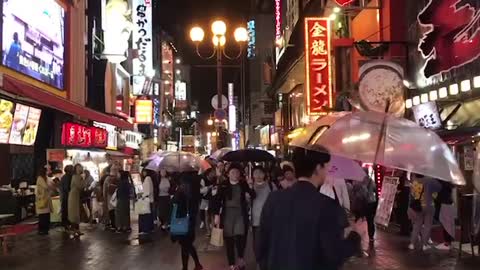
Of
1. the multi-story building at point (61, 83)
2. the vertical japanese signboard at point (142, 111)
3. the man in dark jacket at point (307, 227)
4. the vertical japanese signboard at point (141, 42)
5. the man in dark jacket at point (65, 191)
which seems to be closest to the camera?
the man in dark jacket at point (307, 227)

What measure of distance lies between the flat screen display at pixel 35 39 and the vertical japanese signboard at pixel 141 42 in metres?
18.5

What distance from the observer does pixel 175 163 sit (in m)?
16.8

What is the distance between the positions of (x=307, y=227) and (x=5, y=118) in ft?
44.6

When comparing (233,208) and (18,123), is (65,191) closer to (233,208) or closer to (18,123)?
(18,123)

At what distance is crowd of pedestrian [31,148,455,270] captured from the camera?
14.9ft

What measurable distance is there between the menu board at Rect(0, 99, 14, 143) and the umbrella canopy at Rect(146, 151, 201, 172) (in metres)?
3.78


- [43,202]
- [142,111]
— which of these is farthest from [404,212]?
[142,111]

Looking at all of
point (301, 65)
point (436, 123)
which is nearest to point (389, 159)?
point (436, 123)

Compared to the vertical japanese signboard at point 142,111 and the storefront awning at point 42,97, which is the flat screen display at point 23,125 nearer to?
the storefront awning at point 42,97

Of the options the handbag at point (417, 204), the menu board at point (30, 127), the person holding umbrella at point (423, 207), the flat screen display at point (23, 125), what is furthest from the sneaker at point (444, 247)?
the menu board at point (30, 127)

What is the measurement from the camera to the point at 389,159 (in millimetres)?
6156

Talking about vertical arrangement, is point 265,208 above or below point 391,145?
below

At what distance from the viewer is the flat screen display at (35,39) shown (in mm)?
17516

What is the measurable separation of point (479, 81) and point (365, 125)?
777 centimetres
